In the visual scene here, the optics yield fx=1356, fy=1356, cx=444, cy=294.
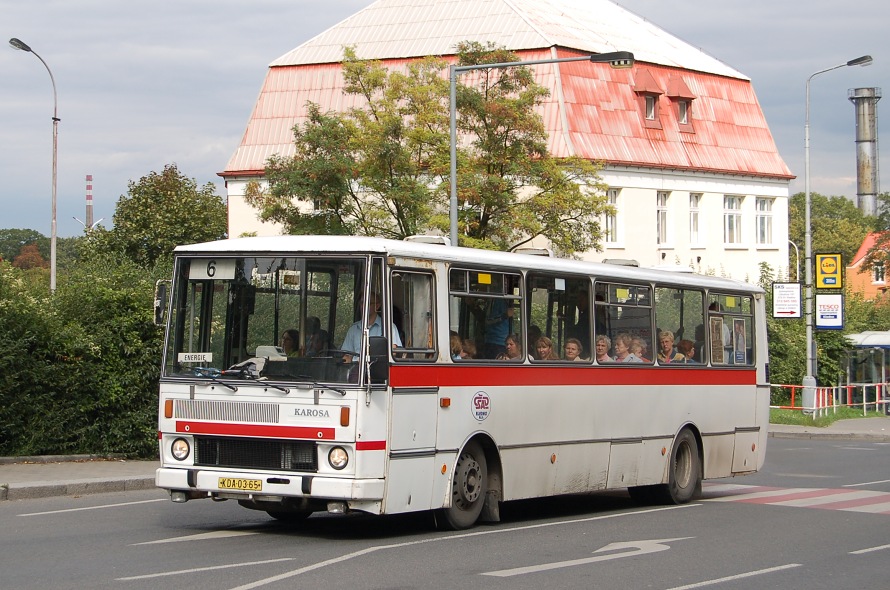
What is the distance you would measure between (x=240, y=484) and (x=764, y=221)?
195ft

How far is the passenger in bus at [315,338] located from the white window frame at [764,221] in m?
58.3

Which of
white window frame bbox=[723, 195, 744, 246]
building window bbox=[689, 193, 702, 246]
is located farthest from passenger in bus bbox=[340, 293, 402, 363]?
white window frame bbox=[723, 195, 744, 246]

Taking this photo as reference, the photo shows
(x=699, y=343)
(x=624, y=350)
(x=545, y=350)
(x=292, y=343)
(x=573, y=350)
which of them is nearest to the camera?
(x=292, y=343)

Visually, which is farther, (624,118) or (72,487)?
(624,118)

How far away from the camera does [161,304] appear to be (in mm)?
13133

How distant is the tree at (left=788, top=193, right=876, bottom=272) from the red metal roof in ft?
153

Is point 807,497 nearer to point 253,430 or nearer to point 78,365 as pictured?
point 253,430

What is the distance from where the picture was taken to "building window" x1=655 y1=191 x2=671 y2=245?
208 ft

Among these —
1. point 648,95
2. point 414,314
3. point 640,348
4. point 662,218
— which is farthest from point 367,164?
point 662,218

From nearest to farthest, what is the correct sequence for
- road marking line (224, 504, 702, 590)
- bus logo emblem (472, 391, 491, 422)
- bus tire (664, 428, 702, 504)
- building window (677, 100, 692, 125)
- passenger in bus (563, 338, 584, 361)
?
1. road marking line (224, 504, 702, 590)
2. bus logo emblem (472, 391, 491, 422)
3. passenger in bus (563, 338, 584, 361)
4. bus tire (664, 428, 702, 504)
5. building window (677, 100, 692, 125)

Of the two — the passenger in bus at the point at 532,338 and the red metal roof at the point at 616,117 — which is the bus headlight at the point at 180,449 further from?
the red metal roof at the point at 616,117

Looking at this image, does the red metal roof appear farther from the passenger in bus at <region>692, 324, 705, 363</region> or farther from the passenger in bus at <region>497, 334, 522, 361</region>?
the passenger in bus at <region>497, 334, 522, 361</region>

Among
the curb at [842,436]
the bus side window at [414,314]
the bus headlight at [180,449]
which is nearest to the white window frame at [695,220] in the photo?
the curb at [842,436]

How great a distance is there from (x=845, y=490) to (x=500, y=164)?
2011 cm
